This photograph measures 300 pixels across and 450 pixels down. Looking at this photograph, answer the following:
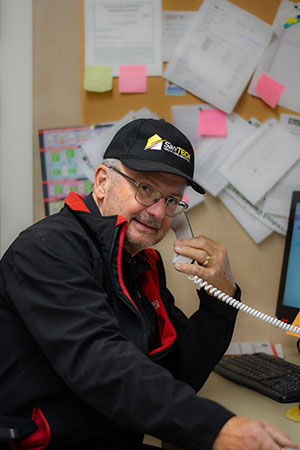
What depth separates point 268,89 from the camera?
1881 mm

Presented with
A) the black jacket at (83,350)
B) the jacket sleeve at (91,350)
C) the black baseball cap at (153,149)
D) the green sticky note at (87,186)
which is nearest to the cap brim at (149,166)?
the black baseball cap at (153,149)

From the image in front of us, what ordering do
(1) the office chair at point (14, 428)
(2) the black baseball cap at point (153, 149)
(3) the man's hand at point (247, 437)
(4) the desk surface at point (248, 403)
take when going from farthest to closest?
(2) the black baseball cap at point (153, 149) → (4) the desk surface at point (248, 403) → (1) the office chair at point (14, 428) → (3) the man's hand at point (247, 437)

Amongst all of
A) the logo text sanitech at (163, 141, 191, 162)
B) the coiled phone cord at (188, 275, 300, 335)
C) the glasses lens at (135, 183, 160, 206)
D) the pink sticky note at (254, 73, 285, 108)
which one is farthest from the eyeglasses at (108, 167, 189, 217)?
the pink sticky note at (254, 73, 285, 108)

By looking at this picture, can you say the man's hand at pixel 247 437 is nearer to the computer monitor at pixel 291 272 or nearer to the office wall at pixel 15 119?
the computer monitor at pixel 291 272

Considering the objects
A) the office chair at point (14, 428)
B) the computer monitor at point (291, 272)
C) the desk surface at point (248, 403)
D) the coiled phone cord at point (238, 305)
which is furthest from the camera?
the computer monitor at point (291, 272)

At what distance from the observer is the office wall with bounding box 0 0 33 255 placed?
6.02ft

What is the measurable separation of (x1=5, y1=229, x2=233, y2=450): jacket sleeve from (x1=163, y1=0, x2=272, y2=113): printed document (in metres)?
0.97

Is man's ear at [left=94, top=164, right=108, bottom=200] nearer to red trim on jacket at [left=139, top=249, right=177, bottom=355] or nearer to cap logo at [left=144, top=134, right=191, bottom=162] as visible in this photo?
cap logo at [left=144, top=134, right=191, bottom=162]

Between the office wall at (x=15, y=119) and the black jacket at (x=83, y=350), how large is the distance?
0.58 meters

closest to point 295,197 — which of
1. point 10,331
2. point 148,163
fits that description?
point 148,163

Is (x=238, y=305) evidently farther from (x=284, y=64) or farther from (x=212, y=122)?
(x=284, y=64)

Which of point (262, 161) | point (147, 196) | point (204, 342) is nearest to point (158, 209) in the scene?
point (147, 196)

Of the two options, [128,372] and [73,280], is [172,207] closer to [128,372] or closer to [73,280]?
[73,280]

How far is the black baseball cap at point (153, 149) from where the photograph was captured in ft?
4.30
